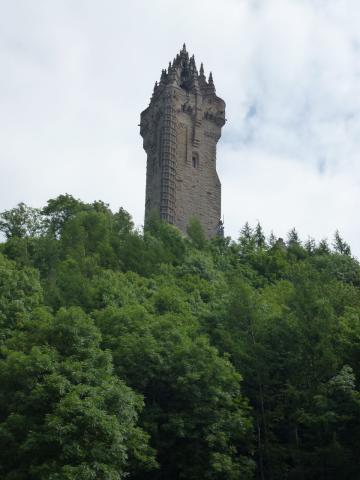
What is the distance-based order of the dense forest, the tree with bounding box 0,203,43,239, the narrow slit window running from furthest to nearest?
the narrow slit window
the tree with bounding box 0,203,43,239
the dense forest

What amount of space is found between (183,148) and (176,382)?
53.0 metres

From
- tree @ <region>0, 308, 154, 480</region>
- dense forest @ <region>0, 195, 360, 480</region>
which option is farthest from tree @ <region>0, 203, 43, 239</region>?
tree @ <region>0, 308, 154, 480</region>

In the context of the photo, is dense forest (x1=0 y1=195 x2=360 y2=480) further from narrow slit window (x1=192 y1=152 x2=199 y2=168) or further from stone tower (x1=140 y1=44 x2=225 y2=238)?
narrow slit window (x1=192 y1=152 x2=199 y2=168)

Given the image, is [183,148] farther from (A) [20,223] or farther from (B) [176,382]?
(B) [176,382]

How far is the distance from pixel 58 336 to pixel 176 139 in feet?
181

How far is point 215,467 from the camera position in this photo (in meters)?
28.7

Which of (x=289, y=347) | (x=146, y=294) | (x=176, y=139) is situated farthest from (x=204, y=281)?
(x=176, y=139)

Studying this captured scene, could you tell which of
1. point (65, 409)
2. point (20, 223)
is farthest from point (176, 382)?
point (20, 223)

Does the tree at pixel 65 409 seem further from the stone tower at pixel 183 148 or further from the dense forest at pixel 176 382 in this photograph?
the stone tower at pixel 183 148

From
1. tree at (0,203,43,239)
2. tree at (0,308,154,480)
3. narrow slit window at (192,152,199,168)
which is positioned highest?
narrow slit window at (192,152,199,168)

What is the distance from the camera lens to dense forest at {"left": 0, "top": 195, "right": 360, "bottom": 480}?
25922 mm

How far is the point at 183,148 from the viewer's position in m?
82.1

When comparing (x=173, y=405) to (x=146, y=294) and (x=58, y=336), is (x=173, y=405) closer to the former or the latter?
(x=58, y=336)

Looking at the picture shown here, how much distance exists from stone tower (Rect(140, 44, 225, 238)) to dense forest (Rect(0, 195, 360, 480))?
35.3m
